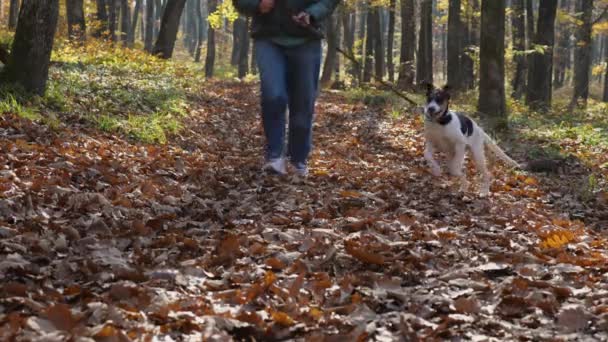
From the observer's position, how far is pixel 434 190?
6633mm

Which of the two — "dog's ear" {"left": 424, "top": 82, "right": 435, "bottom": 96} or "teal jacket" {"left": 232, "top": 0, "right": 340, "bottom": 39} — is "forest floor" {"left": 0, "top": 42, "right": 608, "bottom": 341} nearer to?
"dog's ear" {"left": 424, "top": 82, "right": 435, "bottom": 96}

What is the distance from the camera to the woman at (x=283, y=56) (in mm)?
5859

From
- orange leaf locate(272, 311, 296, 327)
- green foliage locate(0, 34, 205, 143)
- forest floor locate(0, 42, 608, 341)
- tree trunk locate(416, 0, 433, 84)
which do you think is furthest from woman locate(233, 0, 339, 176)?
tree trunk locate(416, 0, 433, 84)

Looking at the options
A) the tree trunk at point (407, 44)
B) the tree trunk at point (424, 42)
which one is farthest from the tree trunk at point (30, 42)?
the tree trunk at point (424, 42)

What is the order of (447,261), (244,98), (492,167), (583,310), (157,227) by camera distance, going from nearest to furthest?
1. (583,310)
2. (447,261)
3. (157,227)
4. (492,167)
5. (244,98)

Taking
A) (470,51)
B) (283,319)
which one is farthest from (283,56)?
(470,51)

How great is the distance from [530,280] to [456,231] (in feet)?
4.04

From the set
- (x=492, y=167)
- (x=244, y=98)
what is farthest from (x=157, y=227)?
(x=244, y=98)

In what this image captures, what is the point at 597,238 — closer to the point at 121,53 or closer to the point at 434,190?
the point at 434,190

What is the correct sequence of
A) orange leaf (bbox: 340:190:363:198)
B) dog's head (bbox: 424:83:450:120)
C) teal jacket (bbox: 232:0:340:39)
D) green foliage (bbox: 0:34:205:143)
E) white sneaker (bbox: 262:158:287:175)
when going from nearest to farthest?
orange leaf (bbox: 340:190:363:198) < teal jacket (bbox: 232:0:340:39) < white sneaker (bbox: 262:158:287:175) < dog's head (bbox: 424:83:450:120) < green foliage (bbox: 0:34:205:143)

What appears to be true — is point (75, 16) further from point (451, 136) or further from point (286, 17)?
point (451, 136)

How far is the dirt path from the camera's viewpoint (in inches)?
106

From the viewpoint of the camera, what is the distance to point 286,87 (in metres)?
6.16

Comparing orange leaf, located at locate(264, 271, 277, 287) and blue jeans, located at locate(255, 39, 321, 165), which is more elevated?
blue jeans, located at locate(255, 39, 321, 165)
